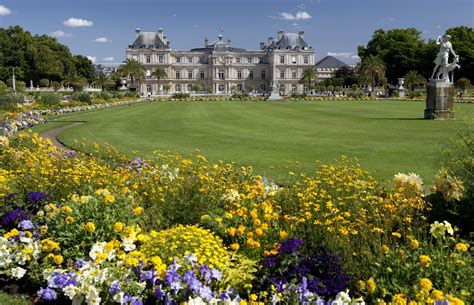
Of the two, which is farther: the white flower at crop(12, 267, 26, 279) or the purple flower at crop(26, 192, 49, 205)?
the purple flower at crop(26, 192, 49, 205)

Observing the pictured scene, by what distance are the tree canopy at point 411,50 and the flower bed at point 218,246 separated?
76103 mm

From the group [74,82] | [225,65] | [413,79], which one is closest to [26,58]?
[74,82]

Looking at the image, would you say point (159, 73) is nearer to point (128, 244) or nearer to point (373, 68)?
point (373, 68)

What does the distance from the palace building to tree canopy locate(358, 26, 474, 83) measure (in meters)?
27.8

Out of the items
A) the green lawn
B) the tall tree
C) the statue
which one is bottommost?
the green lawn

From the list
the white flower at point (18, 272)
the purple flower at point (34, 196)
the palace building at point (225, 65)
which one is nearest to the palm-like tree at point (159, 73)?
the palace building at point (225, 65)

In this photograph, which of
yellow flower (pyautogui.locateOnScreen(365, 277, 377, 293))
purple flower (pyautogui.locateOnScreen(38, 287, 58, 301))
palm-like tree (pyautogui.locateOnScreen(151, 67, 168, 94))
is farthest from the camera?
palm-like tree (pyautogui.locateOnScreen(151, 67, 168, 94))

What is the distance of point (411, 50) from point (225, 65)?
5418 centimetres

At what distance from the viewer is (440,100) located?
76.4ft

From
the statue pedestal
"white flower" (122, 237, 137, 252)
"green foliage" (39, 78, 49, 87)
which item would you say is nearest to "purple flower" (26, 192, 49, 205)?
"white flower" (122, 237, 137, 252)

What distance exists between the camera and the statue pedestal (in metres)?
23.2

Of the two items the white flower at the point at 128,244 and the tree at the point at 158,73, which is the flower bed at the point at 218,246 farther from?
the tree at the point at 158,73

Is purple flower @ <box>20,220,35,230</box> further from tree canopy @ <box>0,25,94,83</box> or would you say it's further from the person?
tree canopy @ <box>0,25,94,83</box>

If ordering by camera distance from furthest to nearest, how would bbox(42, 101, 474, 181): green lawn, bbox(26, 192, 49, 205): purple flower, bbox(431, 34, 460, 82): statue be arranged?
bbox(431, 34, 460, 82): statue < bbox(42, 101, 474, 181): green lawn < bbox(26, 192, 49, 205): purple flower
